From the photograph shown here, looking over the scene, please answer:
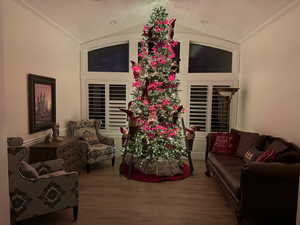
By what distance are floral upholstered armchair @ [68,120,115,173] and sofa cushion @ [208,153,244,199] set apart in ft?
7.56

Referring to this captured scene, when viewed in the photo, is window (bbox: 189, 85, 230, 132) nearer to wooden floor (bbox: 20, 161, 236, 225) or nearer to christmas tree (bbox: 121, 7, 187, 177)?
christmas tree (bbox: 121, 7, 187, 177)

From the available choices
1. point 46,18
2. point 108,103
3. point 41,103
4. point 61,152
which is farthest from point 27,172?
point 108,103

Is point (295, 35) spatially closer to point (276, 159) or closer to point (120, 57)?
point (276, 159)

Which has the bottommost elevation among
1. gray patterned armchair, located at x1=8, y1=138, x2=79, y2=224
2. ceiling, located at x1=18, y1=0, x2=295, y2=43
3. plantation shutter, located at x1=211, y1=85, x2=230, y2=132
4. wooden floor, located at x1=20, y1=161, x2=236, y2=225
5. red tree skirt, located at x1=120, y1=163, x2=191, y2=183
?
wooden floor, located at x1=20, y1=161, x2=236, y2=225

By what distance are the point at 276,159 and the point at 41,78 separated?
4.00m

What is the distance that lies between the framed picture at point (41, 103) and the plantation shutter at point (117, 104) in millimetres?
1712

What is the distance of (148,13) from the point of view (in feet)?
16.0

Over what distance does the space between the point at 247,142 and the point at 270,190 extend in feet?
4.90

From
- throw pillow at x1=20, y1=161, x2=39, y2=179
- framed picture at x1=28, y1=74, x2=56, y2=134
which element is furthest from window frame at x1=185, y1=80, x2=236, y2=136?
throw pillow at x1=20, y1=161, x2=39, y2=179

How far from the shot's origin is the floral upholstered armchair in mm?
4531

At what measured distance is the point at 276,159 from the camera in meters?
2.79

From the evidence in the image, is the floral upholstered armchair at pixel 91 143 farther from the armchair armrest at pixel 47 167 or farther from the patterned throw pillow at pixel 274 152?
the patterned throw pillow at pixel 274 152

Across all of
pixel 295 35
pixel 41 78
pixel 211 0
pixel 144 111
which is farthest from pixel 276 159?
pixel 41 78

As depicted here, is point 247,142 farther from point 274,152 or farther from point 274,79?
point 274,79
